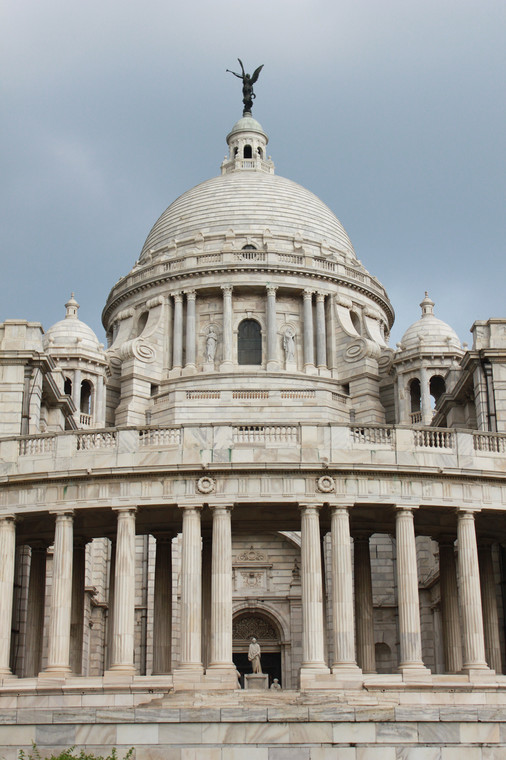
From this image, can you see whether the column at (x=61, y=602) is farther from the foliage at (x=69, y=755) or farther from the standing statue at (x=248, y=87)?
the standing statue at (x=248, y=87)

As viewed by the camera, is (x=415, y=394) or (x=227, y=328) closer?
(x=415, y=394)

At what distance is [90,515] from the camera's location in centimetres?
4100

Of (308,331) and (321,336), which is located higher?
(308,331)

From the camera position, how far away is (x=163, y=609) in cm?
4403

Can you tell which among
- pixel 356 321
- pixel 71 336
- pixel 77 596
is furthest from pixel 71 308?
pixel 77 596

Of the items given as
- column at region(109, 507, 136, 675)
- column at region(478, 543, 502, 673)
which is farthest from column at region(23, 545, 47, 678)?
column at region(478, 543, 502, 673)

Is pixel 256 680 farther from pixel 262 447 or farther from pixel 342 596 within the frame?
pixel 262 447

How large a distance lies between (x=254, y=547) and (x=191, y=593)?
2509cm

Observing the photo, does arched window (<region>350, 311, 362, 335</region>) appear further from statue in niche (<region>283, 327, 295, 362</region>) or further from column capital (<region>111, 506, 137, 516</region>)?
column capital (<region>111, 506, 137, 516</region>)

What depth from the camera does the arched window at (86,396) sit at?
72438mm

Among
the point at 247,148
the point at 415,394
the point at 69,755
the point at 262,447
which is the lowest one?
the point at 69,755

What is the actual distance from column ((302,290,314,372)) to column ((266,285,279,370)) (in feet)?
6.79

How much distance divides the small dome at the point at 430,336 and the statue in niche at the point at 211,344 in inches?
501

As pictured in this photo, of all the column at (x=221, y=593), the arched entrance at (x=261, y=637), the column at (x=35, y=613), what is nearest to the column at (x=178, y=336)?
the arched entrance at (x=261, y=637)
